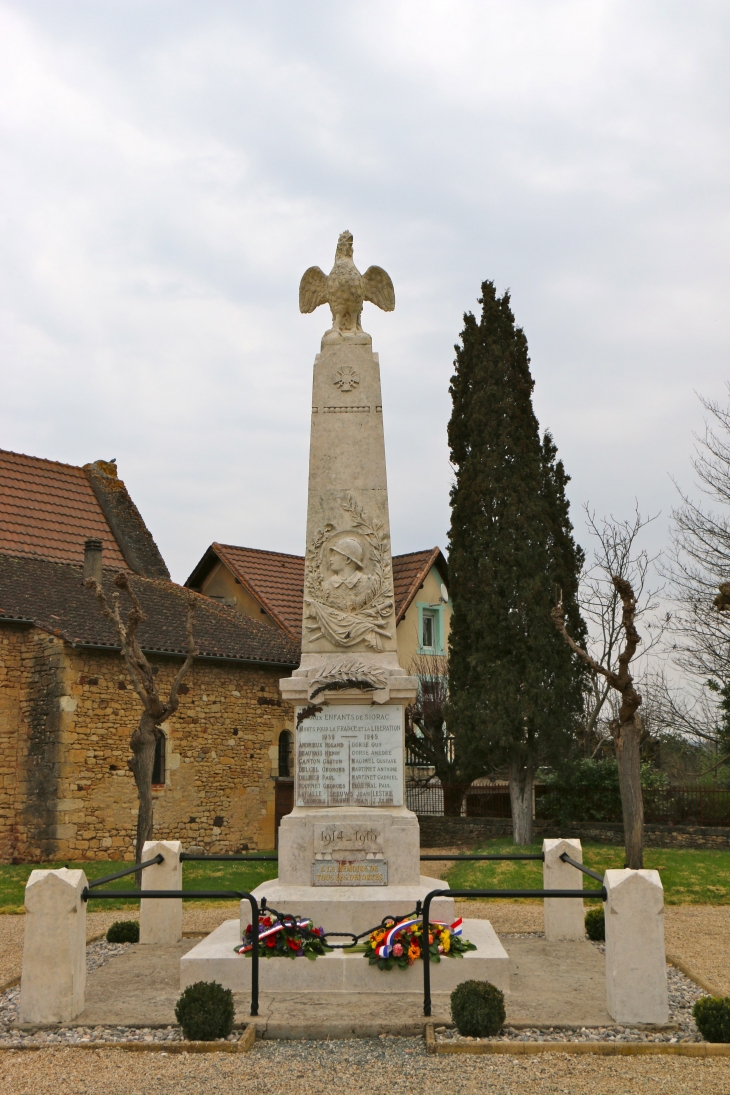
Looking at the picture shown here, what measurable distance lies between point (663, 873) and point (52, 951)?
10.2 meters

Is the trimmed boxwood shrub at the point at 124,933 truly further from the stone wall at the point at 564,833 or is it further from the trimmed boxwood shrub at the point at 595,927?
the stone wall at the point at 564,833

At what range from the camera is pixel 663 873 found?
13898 mm

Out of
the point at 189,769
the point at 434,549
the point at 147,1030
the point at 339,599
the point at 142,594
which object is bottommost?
the point at 147,1030

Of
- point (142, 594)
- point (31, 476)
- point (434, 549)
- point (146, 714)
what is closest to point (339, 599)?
point (146, 714)

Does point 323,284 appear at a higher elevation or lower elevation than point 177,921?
higher

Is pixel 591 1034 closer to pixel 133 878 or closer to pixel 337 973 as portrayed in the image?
pixel 337 973

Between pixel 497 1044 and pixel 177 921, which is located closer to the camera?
pixel 497 1044

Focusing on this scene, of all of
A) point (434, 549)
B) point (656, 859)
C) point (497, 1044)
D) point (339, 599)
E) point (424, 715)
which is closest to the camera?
point (497, 1044)

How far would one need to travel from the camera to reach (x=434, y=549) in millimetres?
29078

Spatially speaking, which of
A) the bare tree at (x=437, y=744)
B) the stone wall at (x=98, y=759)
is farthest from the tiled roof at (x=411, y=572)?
the stone wall at (x=98, y=759)

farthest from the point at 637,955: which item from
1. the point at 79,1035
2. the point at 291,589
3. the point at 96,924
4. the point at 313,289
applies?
the point at 291,589

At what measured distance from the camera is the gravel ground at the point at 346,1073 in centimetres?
474

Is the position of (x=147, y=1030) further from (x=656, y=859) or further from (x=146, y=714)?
(x=656, y=859)

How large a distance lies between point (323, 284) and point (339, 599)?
2.87 meters
